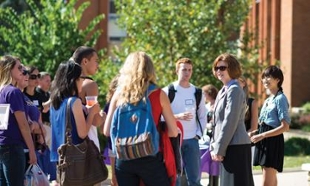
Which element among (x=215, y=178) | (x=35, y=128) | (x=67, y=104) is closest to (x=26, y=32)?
(x=215, y=178)

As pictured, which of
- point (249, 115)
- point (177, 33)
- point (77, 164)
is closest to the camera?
point (77, 164)

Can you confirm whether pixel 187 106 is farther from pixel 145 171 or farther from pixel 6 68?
pixel 145 171

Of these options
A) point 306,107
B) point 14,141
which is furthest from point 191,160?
point 306,107

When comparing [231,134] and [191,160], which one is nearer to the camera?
[231,134]

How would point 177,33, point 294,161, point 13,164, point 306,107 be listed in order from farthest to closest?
1. point 306,107
2. point 177,33
3. point 294,161
4. point 13,164

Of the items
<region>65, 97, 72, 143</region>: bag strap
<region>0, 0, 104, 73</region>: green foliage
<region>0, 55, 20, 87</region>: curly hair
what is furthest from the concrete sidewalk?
<region>0, 0, 104, 73</region>: green foliage

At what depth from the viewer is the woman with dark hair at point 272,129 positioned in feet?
31.3

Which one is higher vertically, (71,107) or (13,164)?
(71,107)

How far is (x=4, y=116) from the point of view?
802 cm

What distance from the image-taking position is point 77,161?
7344mm

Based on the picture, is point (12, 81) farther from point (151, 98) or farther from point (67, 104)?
point (151, 98)

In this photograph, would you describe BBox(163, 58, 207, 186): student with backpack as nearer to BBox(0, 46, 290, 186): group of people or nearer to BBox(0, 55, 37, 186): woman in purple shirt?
BBox(0, 46, 290, 186): group of people

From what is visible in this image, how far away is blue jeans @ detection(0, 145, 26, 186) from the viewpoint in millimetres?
7988

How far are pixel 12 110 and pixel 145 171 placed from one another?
198 cm
